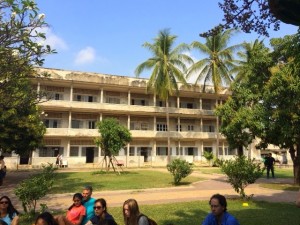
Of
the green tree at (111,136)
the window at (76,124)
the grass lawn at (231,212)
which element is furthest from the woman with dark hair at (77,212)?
the window at (76,124)

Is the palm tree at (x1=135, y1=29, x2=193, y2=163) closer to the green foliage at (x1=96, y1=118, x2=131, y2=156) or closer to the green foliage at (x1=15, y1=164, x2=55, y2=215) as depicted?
the green foliage at (x1=96, y1=118, x2=131, y2=156)

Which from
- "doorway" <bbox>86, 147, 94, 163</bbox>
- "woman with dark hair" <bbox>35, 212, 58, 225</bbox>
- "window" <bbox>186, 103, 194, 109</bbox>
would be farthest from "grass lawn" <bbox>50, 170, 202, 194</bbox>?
"window" <bbox>186, 103, 194, 109</bbox>

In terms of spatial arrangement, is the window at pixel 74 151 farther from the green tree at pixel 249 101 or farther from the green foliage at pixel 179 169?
the green tree at pixel 249 101

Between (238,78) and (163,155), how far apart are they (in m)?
14.2

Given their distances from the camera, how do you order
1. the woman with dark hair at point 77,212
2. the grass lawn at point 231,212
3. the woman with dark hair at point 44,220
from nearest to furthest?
the woman with dark hair at point 44,220
the woman with dark hair at point 77,212
the grass lawn at point 231,212

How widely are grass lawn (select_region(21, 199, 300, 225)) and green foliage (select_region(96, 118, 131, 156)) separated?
12.2 m

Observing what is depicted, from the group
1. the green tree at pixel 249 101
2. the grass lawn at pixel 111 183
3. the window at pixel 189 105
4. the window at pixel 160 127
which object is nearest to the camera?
the grass lawn at pixel 111 183

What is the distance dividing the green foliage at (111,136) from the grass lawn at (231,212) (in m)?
12.2

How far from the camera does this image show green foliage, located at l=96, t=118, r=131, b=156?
22219mm

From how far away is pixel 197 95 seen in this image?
42031 mm

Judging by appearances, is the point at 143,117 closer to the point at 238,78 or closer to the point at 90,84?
the point at 90,84

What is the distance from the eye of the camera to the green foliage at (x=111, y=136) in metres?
22.2

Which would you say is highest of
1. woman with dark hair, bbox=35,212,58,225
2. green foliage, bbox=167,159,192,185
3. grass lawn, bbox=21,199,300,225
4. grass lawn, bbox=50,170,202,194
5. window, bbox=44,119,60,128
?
window, bbox=44,119,60,128

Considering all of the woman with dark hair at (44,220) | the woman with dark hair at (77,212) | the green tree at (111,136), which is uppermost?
the green tree at (111,136)
